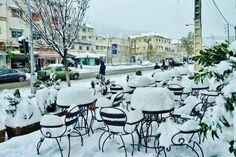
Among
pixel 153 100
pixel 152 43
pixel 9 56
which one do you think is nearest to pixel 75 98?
pixel 153 100

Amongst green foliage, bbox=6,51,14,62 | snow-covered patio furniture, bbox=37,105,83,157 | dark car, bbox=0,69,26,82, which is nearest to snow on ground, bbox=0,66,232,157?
snow-covered patio furniture, bbox=37,105,83,157

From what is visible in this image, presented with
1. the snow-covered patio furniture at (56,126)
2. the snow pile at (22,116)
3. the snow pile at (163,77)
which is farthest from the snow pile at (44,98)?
the snow pile at (163,77)

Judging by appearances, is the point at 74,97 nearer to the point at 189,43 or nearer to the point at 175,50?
the point at 189,43

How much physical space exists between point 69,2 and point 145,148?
875cm

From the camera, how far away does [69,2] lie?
1216cm

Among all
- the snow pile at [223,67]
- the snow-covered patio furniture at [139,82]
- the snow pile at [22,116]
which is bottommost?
the snow pile at [22,116]

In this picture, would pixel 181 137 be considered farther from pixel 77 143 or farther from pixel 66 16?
pixel 66 16

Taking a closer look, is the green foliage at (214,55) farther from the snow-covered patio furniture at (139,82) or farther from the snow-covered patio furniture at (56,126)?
the snow-covered patio furniture at (139,82)

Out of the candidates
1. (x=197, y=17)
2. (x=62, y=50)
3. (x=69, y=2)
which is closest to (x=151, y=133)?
(x=62, y=50)

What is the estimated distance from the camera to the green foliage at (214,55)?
102 inches

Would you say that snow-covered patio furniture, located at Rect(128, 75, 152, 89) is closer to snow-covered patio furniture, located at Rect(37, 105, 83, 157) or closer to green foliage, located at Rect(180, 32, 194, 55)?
snow-covered patio furniture, located at Rect(37, 105, 83, 157)

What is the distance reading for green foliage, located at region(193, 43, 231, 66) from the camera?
2.60 metres

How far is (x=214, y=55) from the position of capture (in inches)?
105

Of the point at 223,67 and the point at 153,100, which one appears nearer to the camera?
the point at 223,67
